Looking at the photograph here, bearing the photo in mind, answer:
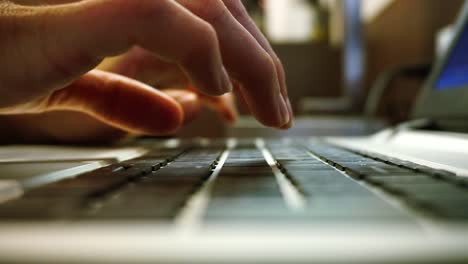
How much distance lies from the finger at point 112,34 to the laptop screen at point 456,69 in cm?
50

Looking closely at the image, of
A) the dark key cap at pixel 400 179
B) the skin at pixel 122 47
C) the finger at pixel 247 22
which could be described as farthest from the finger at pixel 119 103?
the dark key cap at pixel 400 179

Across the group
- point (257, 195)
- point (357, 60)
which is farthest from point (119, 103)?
point (357, 60)

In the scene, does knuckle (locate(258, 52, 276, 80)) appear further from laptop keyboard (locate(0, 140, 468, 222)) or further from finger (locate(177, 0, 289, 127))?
laptop keyboard (locate(0, 140, 468, 222))

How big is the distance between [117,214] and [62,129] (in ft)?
1.80

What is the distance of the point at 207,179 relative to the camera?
0.30m

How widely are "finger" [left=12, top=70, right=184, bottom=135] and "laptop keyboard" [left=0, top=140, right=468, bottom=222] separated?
0.26 metres

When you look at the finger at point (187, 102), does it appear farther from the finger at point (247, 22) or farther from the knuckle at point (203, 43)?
the knuckle at point (203, 43)

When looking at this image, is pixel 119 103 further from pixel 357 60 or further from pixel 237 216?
pixel 357 60

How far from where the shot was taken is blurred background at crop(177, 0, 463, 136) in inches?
43.7

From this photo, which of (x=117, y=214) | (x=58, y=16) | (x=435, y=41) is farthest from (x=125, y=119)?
(x=435, y=41)

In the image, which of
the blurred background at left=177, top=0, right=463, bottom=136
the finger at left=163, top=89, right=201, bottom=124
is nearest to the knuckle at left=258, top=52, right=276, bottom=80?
the finger at left=163, top=89, right=201, bottom=124

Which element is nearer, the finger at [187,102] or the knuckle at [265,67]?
the knuckle at [265,67]

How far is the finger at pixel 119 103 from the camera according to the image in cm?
56

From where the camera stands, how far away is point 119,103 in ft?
1.94
